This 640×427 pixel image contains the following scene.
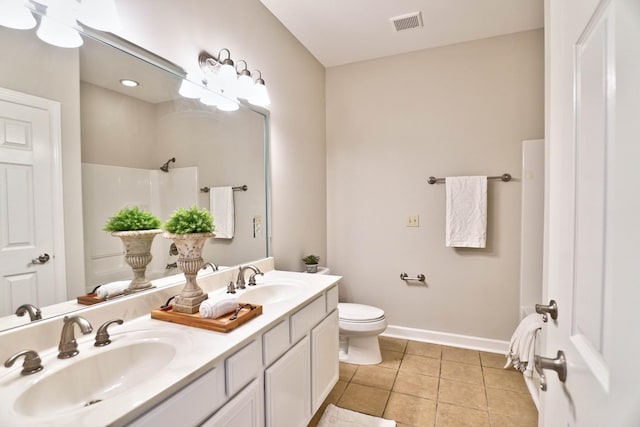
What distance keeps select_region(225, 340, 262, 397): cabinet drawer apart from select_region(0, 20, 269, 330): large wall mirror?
591mm

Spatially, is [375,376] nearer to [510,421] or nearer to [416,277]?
[510,421]

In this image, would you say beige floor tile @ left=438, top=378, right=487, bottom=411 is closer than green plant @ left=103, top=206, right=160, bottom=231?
No

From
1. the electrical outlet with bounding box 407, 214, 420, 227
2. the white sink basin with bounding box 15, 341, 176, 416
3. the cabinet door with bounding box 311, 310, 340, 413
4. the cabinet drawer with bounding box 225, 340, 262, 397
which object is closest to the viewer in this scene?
the white sink basin with bounding box 15, 341, 176, 416

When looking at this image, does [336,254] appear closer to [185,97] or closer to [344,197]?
[344,197]

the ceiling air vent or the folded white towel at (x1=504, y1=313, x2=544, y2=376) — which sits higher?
the ceiling air vent

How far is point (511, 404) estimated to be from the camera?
191cm

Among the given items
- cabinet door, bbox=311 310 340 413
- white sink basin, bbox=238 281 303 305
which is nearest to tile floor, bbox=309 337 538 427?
cabinet door, bbox=311 310 340 413

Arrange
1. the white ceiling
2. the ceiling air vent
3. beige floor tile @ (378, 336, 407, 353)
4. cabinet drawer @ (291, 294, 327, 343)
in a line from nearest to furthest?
cabinet drawer @ (291, 294, 327, 343), the white ceiling, the ceiling air vent, beige floor tile @ (378, 336, 407, 353)

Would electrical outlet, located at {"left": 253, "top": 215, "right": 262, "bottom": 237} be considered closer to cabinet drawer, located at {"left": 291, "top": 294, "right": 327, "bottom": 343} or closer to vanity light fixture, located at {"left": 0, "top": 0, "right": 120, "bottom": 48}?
cabinet drawer, located at {"left": 291, "top": 294, "right": 327, "bottom": 343}

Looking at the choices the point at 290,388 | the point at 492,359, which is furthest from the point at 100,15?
the point at 492,359

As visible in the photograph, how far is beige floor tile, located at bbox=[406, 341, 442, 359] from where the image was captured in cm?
256

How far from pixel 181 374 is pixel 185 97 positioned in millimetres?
1278

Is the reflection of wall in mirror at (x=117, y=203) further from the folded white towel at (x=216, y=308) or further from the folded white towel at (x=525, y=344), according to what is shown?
the folded white towel at (x=525, y=344)

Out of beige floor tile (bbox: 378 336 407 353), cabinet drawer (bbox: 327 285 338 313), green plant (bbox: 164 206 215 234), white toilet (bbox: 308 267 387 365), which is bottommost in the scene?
beige floor tile (bbox: 378 336 407 353)
